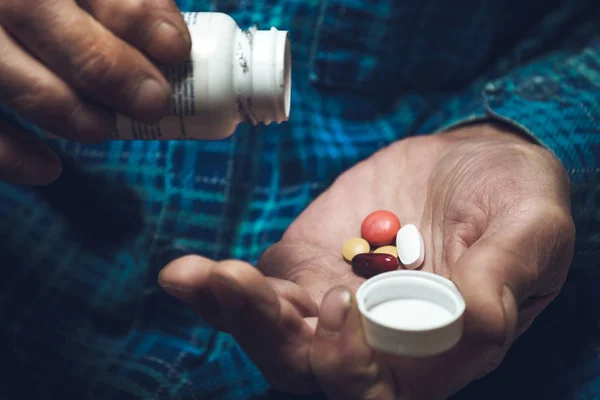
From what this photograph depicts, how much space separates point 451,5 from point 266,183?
0.44 m

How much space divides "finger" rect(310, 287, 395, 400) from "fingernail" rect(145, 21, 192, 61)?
280mm

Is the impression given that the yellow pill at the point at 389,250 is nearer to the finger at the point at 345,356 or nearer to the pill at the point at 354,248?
the pill at the point at 354,248

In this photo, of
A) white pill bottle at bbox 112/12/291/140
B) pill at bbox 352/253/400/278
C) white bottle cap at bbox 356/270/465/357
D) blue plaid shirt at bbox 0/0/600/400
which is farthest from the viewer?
blue plaid shirt at bbox 0/0/600/400

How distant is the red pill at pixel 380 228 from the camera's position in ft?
2.85

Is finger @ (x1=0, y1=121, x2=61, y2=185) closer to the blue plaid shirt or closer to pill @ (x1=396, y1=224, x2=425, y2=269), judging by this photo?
the blue plaid shirt

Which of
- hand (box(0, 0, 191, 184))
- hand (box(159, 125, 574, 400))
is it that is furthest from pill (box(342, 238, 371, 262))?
hand (box(0, 0, 191, 184))

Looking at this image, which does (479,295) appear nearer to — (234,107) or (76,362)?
(234,107)

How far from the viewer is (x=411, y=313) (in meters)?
0.60

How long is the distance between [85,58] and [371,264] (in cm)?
41

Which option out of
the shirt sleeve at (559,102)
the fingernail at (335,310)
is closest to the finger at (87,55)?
the fingernail at (335,310)

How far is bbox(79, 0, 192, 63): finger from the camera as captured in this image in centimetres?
60

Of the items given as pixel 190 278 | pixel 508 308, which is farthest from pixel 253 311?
pixel 508 308

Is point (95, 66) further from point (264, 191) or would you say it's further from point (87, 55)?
point (264, 191)

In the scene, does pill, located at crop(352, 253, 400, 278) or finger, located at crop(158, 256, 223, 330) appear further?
pill, located at crop(352, 253, 400, 278)
